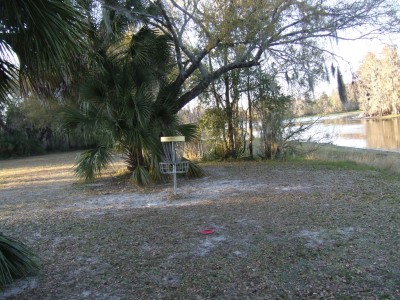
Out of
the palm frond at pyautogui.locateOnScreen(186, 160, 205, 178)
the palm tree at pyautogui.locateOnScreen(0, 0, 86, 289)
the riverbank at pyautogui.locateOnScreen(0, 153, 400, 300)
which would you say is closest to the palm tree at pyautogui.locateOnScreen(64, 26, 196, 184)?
the palm frond at pyautogui.locateOnScreen(186, 160, 205, 178)

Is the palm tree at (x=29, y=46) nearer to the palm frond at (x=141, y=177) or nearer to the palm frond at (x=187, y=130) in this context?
the palm frond at (x=141, y=177)

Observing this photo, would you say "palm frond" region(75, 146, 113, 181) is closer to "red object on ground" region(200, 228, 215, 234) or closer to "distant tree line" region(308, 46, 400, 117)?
"red object on ground" region(200, 228, 215, 234)

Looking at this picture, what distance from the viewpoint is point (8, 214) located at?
658 cm

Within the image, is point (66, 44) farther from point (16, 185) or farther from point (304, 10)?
point (16, 185)

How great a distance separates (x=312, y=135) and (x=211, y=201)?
25.5ft

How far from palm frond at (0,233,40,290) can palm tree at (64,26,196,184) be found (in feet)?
15.9

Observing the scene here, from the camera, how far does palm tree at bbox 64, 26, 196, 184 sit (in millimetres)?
8312

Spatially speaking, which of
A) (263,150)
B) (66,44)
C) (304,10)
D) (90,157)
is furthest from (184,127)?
(66,44)

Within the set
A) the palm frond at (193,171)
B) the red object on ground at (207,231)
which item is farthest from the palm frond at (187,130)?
the red object on ground at (207,231)

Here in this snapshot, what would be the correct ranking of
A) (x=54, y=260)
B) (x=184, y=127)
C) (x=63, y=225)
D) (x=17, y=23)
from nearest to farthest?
(x=17, y=23) < (x=54, y=260) < (x=63, y=225) < (x=184, y=127)

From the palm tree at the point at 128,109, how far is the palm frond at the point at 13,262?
4.84 m

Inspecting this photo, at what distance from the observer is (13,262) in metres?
3.46

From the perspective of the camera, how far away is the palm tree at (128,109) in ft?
27.3

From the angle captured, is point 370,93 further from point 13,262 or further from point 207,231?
point 13,262
